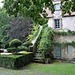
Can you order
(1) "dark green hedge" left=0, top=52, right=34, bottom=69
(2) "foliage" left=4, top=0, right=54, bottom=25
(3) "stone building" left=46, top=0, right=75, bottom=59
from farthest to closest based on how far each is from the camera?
(3) "stone building" left=46, top=0, right=75, bottom=59
(1) "dark green hedge" left=0, top=52, right=34, bottom=69
(2) "foliage" left=4, top=0, right=54, bottom=25

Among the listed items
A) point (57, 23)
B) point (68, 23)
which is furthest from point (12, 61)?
point (68, 23)

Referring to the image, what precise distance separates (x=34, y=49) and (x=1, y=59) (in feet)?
17.9

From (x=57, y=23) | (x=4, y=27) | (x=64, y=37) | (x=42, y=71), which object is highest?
(x=4, y=27)

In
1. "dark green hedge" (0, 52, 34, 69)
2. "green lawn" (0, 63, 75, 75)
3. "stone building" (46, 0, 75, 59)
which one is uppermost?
"stone building" (46, 0, 75, 59)

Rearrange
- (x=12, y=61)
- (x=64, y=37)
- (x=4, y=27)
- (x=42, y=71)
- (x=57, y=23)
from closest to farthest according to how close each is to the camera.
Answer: (x=42, y=71) < (x=12, y=61) < (x=64, y=37) < (x=57, y=23) < (x=4, y=27)

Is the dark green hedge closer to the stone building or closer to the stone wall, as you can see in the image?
the stone building

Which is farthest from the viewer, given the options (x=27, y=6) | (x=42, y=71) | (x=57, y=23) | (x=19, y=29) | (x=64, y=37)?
(x=19, y=29)

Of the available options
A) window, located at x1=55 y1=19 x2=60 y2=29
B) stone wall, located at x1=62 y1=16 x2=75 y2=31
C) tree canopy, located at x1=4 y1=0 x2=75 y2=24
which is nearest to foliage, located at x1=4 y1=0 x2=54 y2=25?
tree canopy, located at x1=4 y1=0 x2=75 y2=24

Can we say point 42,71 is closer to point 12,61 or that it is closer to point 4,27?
point 12,61

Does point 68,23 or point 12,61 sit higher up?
point 68,23

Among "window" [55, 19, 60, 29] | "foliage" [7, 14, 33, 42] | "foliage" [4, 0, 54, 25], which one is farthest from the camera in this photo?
"foliage" [7, 14, 33, 42]

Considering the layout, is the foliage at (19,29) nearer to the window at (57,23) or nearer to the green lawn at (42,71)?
the window at (57,23)

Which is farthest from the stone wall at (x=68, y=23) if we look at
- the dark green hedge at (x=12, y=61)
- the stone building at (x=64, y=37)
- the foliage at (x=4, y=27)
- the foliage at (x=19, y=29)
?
the foliage at (x=4, y=27)

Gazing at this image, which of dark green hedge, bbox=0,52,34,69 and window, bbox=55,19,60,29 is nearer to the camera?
dark green hedge, bbox=0,52,34,69
